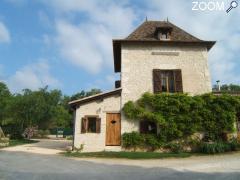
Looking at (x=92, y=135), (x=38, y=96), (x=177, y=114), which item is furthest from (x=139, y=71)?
(x=38, y=96)

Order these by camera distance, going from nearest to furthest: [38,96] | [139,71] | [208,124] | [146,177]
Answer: [146,177] < [208,124] < [139,71] < [38,96]

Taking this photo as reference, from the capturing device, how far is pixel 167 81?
17281 millimetres

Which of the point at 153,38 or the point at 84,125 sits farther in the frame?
the point at 153,38

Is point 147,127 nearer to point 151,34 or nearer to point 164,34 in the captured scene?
point 164,34

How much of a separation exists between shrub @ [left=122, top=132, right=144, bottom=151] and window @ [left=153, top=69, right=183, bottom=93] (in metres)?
3.20

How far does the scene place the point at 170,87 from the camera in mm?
17281

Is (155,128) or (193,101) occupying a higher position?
(193,101)

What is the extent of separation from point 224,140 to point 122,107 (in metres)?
6.62

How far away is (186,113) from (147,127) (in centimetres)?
258

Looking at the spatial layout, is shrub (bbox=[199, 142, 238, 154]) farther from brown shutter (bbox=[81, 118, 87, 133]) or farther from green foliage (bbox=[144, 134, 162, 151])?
brown shutter (bbox=[81, 118, 87, 133])

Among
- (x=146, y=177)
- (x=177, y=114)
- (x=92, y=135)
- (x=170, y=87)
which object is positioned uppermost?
(x=170, y=87)

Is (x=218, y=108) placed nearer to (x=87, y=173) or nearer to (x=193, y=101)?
(x=193, y=101)

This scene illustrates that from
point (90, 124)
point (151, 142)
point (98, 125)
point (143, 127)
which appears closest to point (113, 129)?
point (98, 125)

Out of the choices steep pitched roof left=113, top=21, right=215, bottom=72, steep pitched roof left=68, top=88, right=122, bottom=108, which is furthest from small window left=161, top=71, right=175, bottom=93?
steep pitched roof left=68, top=88, right=122, bottom=108
